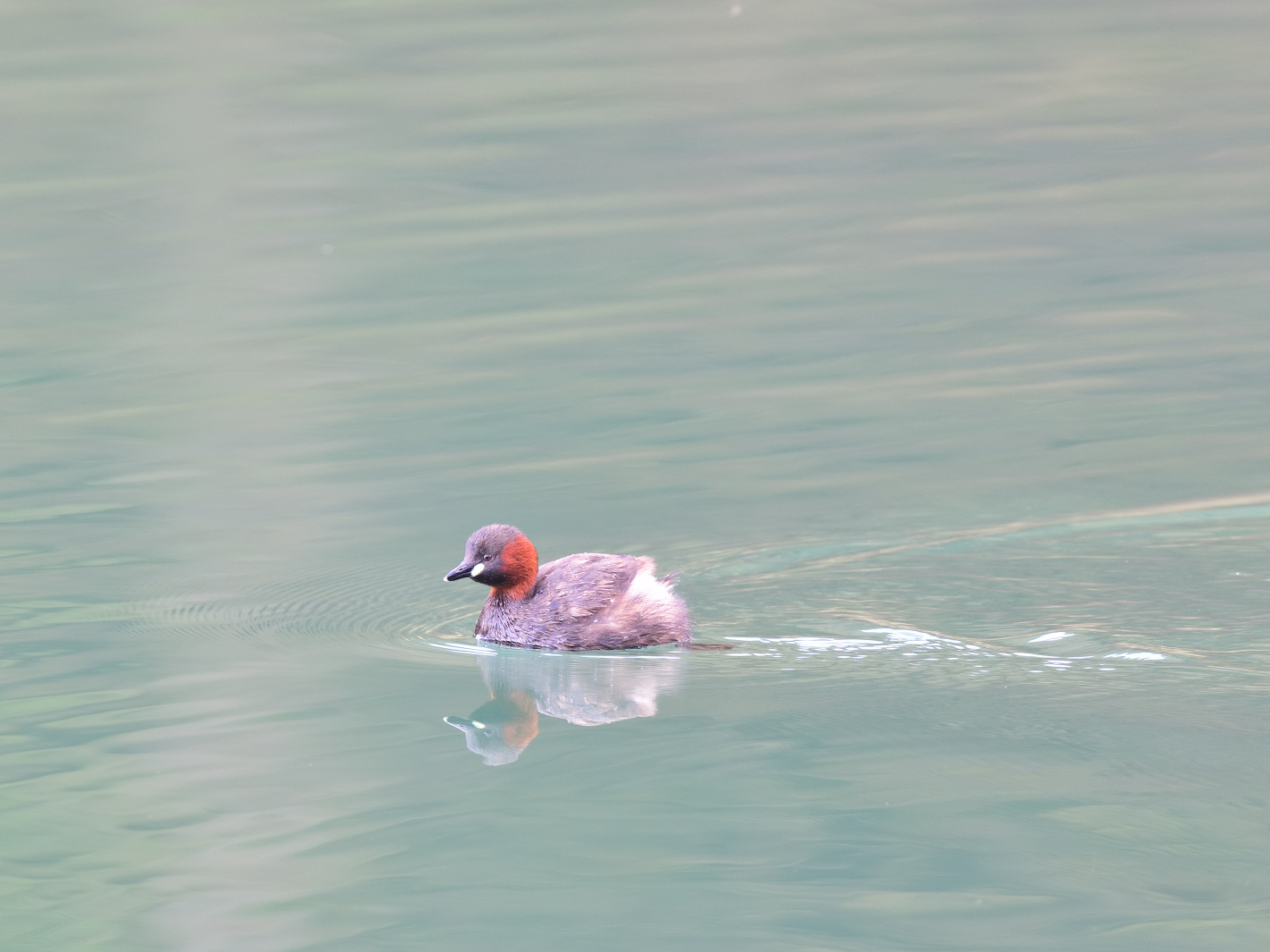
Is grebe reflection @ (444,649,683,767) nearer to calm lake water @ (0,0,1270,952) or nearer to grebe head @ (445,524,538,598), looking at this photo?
calm lake water @ (0,0,1270,952)

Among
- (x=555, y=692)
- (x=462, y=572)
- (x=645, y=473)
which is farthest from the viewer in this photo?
(x=645, y=473)

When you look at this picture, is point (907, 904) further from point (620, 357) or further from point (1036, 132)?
point (1036, 132)

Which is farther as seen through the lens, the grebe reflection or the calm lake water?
the grebe reflection

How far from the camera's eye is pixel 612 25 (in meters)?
16.7

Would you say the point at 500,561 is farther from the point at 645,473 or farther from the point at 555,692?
the point at 645,473

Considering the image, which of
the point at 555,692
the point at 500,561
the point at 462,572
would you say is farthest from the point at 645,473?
the point at 555,692

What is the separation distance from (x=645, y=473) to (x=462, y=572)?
5.46 ft

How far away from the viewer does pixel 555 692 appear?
6.22 meters

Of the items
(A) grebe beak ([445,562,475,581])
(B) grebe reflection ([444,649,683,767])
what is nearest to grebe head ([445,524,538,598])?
(A) grebe beak ([445,562,475,581])

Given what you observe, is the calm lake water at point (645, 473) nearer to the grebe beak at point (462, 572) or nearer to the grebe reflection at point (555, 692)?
the grebe reflection at point (555, 692)

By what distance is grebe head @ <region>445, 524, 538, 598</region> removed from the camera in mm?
6656

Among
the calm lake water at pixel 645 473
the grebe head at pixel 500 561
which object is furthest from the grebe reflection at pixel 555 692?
the grebe head at pixel 500 561

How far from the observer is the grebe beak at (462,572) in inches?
259

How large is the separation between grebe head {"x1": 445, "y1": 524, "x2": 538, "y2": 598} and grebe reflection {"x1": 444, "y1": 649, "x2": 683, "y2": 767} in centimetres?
27
